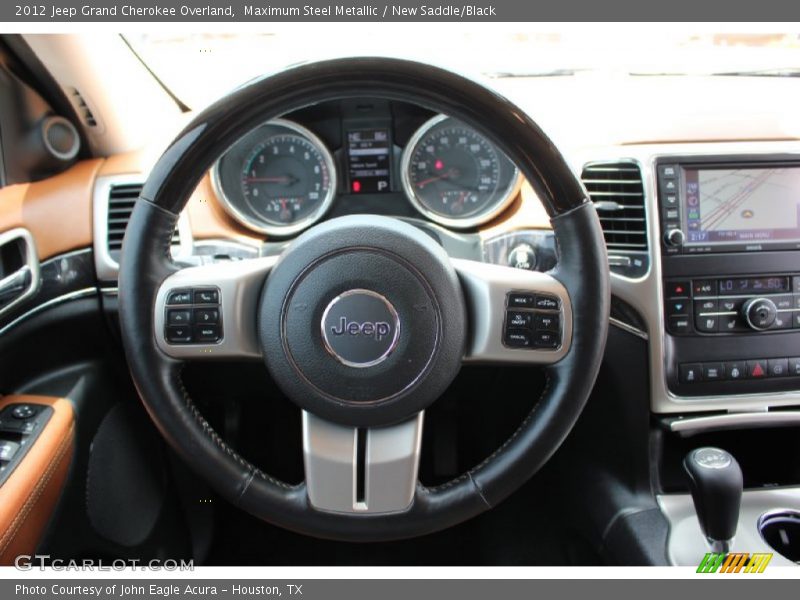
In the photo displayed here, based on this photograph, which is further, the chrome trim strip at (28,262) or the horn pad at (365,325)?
the chrome trim strip at (28,262)

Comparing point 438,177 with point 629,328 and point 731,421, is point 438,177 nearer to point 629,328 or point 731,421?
point 629,328

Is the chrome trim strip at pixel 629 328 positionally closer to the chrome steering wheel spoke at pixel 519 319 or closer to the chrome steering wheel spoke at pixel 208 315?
the chrome steering wheel spoke at pixel 519 319

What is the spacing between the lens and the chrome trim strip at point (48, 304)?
1.43 m

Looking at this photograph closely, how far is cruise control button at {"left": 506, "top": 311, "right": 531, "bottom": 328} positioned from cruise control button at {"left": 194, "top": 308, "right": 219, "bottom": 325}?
0.44m

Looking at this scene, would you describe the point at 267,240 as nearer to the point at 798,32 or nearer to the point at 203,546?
the point at 203,546

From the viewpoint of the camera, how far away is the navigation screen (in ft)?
5.05

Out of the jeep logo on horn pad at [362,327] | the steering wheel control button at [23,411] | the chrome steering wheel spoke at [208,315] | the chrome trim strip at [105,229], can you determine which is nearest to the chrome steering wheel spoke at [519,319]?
the jeep logo on horn pad at [362,327]

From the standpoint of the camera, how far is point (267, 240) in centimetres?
168

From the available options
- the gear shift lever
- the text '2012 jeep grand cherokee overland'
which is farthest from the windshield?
the gear shift lever

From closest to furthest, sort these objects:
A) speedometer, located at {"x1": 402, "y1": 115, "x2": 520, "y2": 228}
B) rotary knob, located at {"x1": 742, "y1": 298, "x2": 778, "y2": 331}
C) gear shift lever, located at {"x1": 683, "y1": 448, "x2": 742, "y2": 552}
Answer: gear shift lever, located at {"x1": 683, "y1": 448, "x2": 742, "y2": 552} → rotary knob, located at {"x1": 742, "y1": 298, "x2": 778, "y2": 331} → speedometer, located at {"x1": 402, "y1": 115, "x2": 520, "y2": 228}

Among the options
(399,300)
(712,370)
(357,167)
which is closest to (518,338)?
(399,300)

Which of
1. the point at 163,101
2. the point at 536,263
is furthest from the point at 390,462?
the point at 163,101

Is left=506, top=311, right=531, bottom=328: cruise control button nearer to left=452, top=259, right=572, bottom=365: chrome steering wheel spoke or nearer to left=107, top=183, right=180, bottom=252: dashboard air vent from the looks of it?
left=452, top=259, right=572, bottom=365: chrome steering wheel spoke

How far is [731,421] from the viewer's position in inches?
61.0
